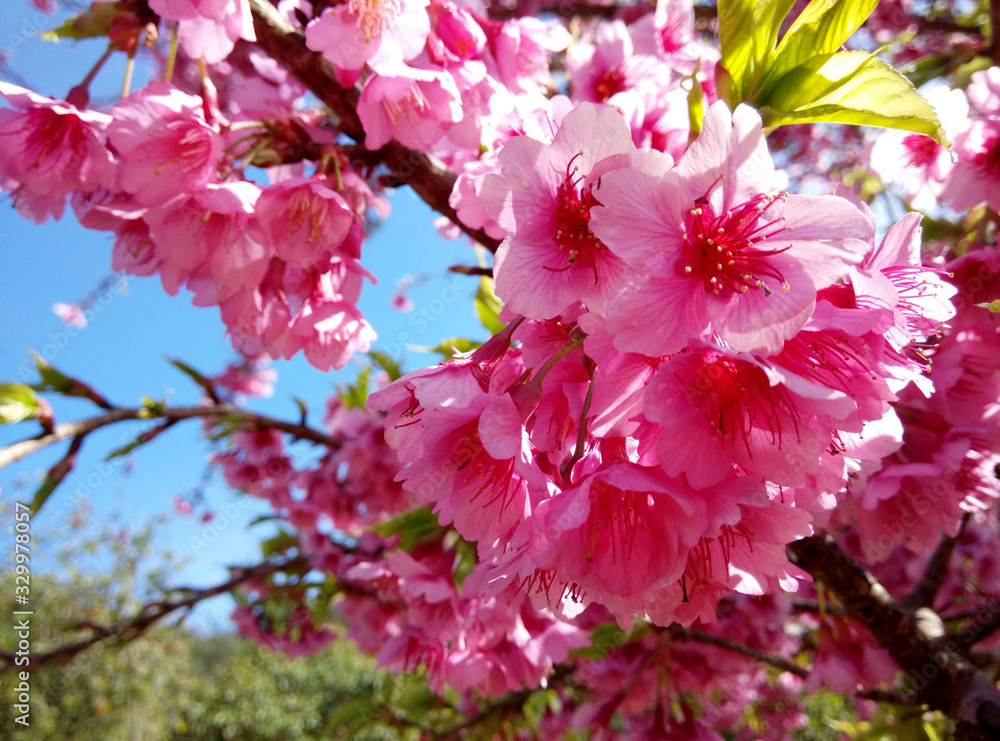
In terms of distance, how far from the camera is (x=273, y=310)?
1.29m

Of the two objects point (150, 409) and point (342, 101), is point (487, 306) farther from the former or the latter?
point (150, 409)

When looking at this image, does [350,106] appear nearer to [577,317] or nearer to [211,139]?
[211,139]

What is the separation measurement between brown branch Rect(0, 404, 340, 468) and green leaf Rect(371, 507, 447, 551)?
0.85 metres

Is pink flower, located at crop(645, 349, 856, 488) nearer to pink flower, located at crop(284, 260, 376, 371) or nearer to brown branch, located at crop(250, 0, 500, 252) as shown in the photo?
brown branch, located at crop(250, 0, 500, 252)

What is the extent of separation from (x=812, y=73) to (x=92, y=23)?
1.33 m

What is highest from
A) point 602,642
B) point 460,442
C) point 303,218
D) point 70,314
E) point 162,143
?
point 70,314

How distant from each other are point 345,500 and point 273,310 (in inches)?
61.5

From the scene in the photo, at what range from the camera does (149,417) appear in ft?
6.31

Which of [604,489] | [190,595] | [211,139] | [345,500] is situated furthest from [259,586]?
[604,489]

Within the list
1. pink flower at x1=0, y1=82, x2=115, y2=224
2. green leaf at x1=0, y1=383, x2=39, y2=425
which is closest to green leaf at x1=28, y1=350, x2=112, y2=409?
green leaf at x1=0, y1=383, x2=39, y2=425

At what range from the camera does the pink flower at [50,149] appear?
1134mm

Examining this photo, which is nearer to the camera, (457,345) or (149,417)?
(457,345)

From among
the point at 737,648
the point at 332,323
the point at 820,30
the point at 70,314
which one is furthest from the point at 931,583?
the point at 70,314

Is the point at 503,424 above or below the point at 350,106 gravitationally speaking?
below
